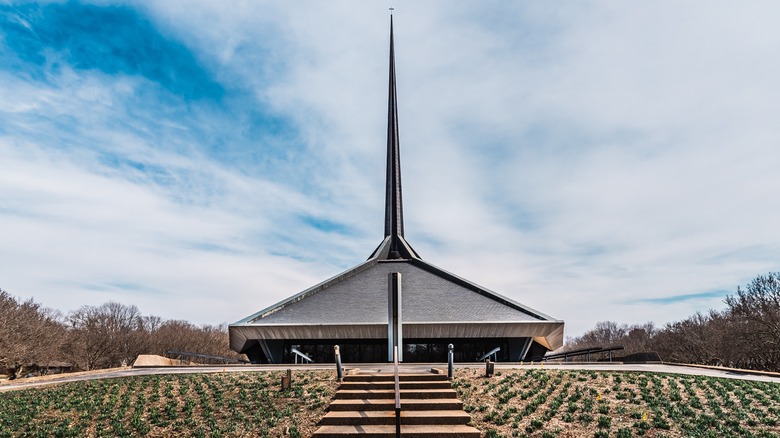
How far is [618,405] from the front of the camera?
10.1 metres

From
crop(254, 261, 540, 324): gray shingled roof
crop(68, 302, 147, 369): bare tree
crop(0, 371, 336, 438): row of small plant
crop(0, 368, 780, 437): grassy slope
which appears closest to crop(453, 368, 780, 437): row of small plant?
crop(0, 368, 780, 437): grassy slope

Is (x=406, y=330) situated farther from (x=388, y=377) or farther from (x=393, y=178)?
(x=393, y=178)

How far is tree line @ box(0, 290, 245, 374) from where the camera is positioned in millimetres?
38103

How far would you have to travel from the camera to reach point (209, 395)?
457 inches

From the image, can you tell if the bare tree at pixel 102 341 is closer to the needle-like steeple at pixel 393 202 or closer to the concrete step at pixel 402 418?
the needle-like steeple at pixel 393 202

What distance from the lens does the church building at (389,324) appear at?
23328 mm

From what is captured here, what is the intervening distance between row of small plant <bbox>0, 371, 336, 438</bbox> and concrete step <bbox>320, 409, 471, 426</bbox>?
0.48m

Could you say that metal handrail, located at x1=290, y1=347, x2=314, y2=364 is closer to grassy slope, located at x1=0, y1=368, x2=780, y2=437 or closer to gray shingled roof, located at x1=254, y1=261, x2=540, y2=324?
gray shingled roof, located at x1=254, y1=261, x2=540, y2=324

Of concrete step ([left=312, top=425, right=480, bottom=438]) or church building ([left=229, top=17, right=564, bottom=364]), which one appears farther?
church building ([left=229, top=17, right=564, bottom=364])

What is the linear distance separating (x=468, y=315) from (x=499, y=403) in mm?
14005

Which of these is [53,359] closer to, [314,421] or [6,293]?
[6,293]

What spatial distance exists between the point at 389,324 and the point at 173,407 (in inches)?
441

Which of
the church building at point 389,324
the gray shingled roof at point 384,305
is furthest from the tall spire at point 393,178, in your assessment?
the church building at point 389,324

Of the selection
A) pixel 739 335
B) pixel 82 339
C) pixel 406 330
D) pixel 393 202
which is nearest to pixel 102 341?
pixel 82 339
